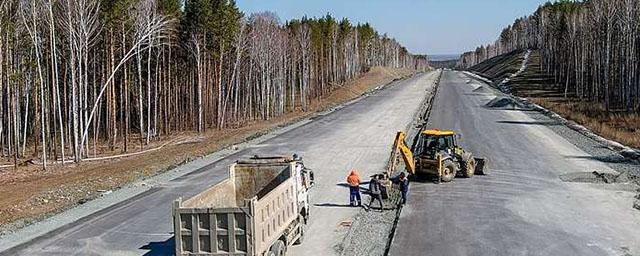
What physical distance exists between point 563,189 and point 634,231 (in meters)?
6.16

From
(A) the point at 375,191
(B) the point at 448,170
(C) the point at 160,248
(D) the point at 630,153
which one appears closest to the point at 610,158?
(D) the point at 630,153

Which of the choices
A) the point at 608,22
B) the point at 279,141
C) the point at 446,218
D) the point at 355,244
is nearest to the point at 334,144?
the point at 279,141

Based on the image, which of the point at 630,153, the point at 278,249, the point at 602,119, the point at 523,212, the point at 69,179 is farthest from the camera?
the point at 602,119

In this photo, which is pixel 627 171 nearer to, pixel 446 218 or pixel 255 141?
pixel 446 218

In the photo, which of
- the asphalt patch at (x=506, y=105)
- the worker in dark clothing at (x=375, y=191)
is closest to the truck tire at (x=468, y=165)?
Result: the worker in dark clothing at (x=375, y=191)

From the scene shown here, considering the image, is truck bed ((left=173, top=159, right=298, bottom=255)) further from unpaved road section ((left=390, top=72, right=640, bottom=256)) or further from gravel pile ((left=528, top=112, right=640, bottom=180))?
gravel pile ((left=528, top=112, right=640, bottom=180))

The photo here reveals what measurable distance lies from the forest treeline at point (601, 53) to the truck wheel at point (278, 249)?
4727cm

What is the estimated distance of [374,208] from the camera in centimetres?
2114

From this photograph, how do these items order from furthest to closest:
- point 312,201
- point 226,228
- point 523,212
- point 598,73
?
point 598,73
point 312,201
point 523,212
point 226,228

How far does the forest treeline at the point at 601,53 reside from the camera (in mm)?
57875

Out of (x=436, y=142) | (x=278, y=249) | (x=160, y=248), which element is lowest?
(x=160, y=248)

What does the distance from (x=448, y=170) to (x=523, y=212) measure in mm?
5279

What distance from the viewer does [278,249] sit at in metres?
14.1

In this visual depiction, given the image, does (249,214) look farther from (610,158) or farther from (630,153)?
(630,153)
